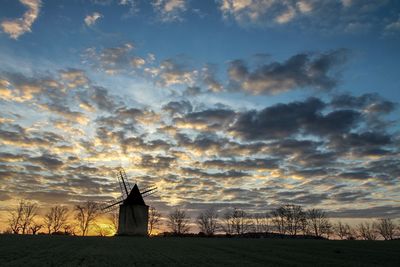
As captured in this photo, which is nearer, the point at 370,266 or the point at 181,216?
the point at 370,266

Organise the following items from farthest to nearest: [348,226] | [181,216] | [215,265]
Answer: [348,226] < [181,216] < [215,265]

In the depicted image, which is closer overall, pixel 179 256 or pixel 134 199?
pixel 179 256

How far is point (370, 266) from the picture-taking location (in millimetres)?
20422

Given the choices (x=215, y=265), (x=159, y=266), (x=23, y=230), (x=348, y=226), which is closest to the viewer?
(x=159, y=266)

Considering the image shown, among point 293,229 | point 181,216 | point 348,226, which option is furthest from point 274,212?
point 181,216

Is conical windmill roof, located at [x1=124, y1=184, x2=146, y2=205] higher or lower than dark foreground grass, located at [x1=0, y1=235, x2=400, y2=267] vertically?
higher

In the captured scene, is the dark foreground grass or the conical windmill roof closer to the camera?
the dark foreground grass

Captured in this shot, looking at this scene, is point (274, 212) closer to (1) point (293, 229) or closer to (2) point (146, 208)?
(1) point (293, 229)

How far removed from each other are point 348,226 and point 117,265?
15856 cm

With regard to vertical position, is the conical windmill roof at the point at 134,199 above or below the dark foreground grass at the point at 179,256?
above

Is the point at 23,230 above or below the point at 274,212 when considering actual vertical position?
below

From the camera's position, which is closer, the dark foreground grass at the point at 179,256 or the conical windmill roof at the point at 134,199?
the dark foreground grass at the point at 179,256

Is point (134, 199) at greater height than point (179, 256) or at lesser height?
greater

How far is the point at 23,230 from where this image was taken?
368 ft
